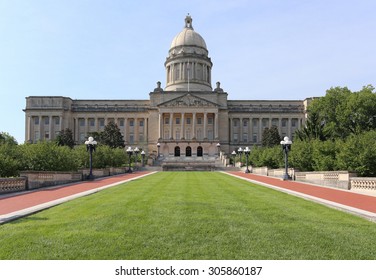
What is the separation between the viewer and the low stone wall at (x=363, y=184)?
20694 mm

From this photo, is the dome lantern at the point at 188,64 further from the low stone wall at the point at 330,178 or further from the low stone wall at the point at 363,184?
the low stone wall at the point at 363,184

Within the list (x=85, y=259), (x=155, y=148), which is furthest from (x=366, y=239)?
(x=155, y=148)

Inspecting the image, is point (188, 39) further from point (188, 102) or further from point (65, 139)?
point (65, 139)

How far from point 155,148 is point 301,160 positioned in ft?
234

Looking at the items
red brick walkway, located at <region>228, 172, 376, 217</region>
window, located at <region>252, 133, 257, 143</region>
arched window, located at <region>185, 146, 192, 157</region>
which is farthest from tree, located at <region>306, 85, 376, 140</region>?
red brick walkway, located at <region>228, 172, 376, 217</region>

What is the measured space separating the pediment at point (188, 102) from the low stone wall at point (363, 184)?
80.5 metres

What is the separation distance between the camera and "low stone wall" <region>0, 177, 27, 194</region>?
20.2 metres

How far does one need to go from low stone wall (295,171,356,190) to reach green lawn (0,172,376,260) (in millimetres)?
13079

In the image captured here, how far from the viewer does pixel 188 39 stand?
120000 mm

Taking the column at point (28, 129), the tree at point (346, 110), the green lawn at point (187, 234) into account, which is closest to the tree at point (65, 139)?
the column at point (28, 129)

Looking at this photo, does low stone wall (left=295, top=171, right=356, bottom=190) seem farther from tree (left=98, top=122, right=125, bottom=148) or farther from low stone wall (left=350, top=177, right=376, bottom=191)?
tree (left=98, top=122, right=125, bottom=148)

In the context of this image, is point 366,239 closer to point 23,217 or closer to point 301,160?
point 23,217

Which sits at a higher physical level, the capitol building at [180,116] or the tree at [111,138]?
the capitol building at [180,116]

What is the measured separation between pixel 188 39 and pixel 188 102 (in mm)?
28906
